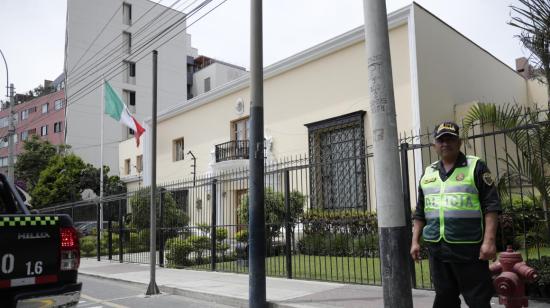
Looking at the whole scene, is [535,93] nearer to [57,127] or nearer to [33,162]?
[33,162]

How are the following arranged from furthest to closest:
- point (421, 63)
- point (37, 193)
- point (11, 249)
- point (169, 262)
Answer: point (37, 193), point (421, 63), point (169, 262), point (11, 249)

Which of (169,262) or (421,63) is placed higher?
(421,63)

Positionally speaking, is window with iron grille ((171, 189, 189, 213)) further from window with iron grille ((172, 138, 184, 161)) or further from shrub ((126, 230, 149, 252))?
window with iron grille ((172, 138, 184, 161))

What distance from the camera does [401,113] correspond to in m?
16.2

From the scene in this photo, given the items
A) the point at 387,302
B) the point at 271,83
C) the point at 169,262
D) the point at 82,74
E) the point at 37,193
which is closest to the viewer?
the point at 387,302

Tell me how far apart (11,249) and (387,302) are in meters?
3.32

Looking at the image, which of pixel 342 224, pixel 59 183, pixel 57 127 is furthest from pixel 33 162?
pixel 342 224

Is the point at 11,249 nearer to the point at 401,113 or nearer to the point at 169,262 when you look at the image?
the point at 169,262

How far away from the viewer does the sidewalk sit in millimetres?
7305

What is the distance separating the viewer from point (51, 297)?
4.07m

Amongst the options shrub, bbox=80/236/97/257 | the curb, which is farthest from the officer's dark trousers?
shrub, bbox=80/236/97/257

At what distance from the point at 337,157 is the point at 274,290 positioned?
9697 mm

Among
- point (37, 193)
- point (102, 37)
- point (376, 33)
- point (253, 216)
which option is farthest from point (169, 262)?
point (102, 37)

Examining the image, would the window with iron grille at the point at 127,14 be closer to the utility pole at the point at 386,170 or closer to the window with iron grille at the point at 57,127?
the window with iron grille at the point at 57,127
